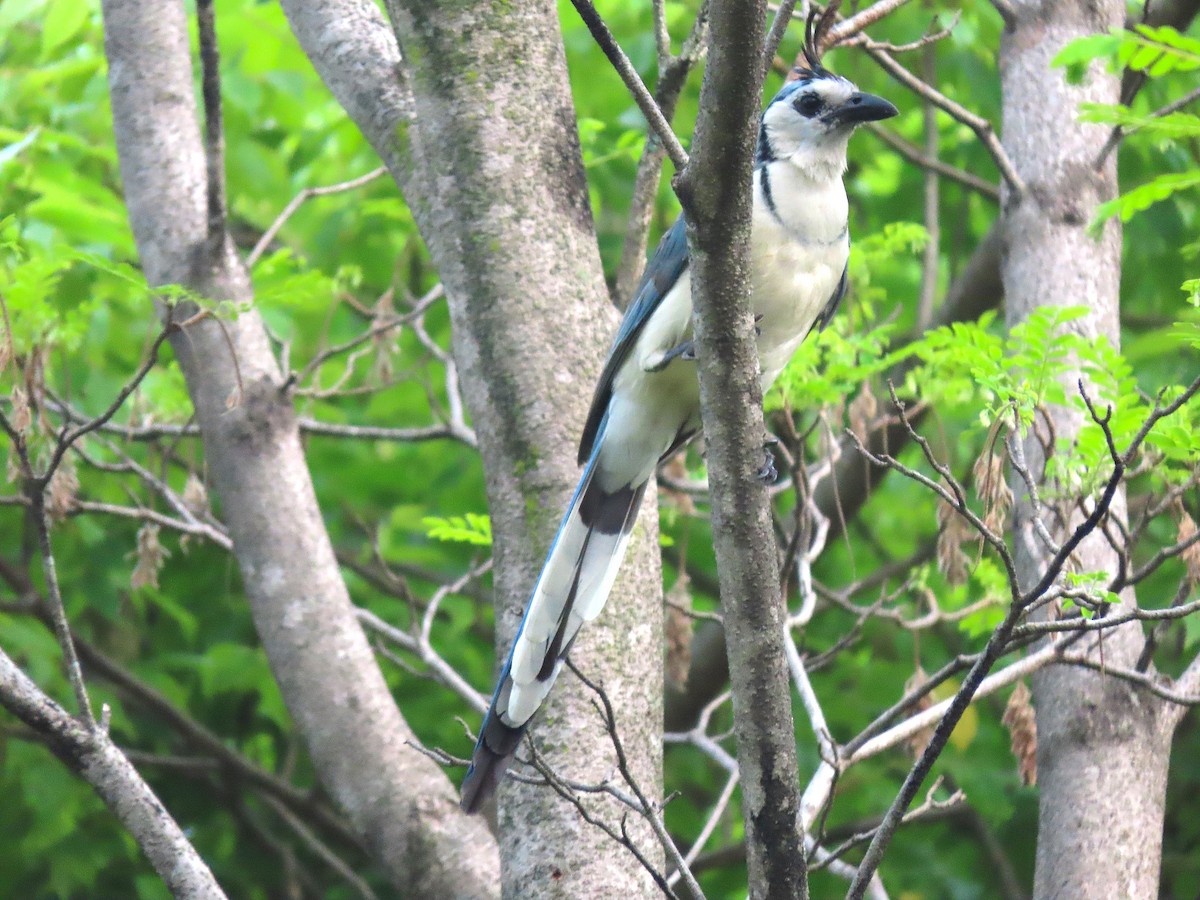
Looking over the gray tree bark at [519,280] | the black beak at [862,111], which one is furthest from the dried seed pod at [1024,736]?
the black beak at [862,111]

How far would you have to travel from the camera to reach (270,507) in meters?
3.82

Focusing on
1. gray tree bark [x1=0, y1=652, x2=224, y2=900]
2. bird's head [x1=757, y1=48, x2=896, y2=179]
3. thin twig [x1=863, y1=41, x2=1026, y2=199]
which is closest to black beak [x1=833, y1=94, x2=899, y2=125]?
bird's head [x1=757, y1=48, x2=896, y2=179]

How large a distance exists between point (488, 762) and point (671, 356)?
1.16 m

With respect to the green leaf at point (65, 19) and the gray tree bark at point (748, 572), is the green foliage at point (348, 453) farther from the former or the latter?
the gray tree bark at point (748, 572)

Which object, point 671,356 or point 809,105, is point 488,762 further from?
point 809,105

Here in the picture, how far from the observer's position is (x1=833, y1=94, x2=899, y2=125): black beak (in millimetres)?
3590

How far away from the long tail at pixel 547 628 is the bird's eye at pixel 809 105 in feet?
4.25

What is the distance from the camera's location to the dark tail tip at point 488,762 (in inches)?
110

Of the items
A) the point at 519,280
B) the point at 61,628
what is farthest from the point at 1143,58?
the point at 61,628

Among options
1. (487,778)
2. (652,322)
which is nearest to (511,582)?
(487,778)

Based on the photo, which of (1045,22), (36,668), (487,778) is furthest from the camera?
(36,668)

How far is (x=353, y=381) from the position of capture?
6059 mm

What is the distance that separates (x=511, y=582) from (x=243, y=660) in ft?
7.75

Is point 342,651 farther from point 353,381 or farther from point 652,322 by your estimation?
point 353,381
